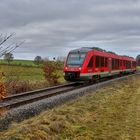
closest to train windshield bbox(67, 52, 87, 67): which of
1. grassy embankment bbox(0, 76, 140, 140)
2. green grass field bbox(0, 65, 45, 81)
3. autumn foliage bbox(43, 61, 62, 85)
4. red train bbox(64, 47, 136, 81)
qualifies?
red train bbox(64, 47, 136, 81)

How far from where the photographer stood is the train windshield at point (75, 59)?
28.8 meters

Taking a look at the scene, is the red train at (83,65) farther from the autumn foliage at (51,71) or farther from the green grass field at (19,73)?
the green grass field at (19,73)

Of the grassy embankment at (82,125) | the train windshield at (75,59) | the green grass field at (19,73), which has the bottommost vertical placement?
the grassy embankment at (82,125)

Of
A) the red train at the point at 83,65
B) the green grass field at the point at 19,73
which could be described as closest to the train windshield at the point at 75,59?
the red train at the point at 83,65

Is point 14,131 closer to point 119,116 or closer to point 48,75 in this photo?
point 119,116

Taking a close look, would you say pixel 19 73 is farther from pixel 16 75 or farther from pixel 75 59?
pixel 75 59

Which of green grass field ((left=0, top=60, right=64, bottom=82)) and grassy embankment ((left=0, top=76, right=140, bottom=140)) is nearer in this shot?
grassy embankment ((left=0, top=76, right=140, bottom=140))

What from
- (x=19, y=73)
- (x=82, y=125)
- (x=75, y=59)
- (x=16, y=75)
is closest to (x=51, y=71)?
(x=75, y=59)

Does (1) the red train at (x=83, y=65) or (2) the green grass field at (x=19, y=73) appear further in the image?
(1) the red train at (x=83, y=65)

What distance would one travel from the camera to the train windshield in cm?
2879

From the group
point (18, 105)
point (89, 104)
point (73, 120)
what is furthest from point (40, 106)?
point (73, 120)

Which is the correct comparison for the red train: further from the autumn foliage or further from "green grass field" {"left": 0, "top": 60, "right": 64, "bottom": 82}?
"green grass field" {"left": 0, "top": 60, "right": 64, "bottom": 82}

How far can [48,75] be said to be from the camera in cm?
2925

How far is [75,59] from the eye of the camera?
29531 millimetres
